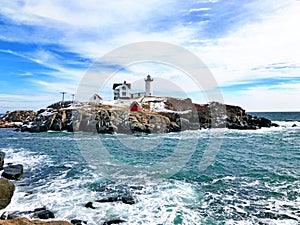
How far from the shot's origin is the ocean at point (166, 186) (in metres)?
13.6

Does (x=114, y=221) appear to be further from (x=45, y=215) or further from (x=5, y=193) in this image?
(x=5, y=193)

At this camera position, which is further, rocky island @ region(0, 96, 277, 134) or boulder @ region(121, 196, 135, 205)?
rocky island @ region(0, 96, 277, 134)

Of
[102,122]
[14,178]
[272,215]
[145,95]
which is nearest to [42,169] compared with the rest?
[14,178]

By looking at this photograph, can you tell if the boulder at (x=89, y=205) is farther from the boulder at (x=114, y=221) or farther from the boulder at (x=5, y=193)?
the boulder at (x=5, y=193)

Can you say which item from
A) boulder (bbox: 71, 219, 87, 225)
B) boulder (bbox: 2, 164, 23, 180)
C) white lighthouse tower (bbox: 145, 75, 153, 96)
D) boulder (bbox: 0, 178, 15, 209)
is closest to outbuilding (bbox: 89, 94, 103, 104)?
white lighthouse tower (bbox: 145, 75, 153, 96)

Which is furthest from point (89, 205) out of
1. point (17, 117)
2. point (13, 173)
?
point (17, 117)

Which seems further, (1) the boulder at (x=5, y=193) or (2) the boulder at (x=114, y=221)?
(1) the boulder at (x=5, y=193)

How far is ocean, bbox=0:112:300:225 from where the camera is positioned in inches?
535

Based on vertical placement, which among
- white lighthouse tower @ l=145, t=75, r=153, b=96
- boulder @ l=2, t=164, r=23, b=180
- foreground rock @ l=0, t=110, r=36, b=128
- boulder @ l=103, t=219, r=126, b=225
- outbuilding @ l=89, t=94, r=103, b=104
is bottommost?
boulder @ l=103, t=219, r=126, b=225

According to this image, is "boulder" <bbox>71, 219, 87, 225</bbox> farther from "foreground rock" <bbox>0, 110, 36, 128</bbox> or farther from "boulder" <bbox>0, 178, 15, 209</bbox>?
"foreground rock" <bbox>0, 110, 36, 128</bbox>

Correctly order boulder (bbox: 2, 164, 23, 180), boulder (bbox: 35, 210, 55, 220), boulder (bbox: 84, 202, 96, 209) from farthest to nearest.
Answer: boulder (bbox: 2, 164, 23, 180), boulder (bbox: 84, 202, 96, 209), boulder (bbox: 35, 210, 55, 220)

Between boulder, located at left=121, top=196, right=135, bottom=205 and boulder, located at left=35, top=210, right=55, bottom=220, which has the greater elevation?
boulder, located at left=121, top=196, right=135, bottom=205

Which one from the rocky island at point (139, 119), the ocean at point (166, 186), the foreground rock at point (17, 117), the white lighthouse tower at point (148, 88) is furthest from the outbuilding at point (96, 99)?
the ocean at point (166, 186)

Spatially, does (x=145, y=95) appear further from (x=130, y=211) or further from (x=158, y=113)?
(x=130, y=211)
